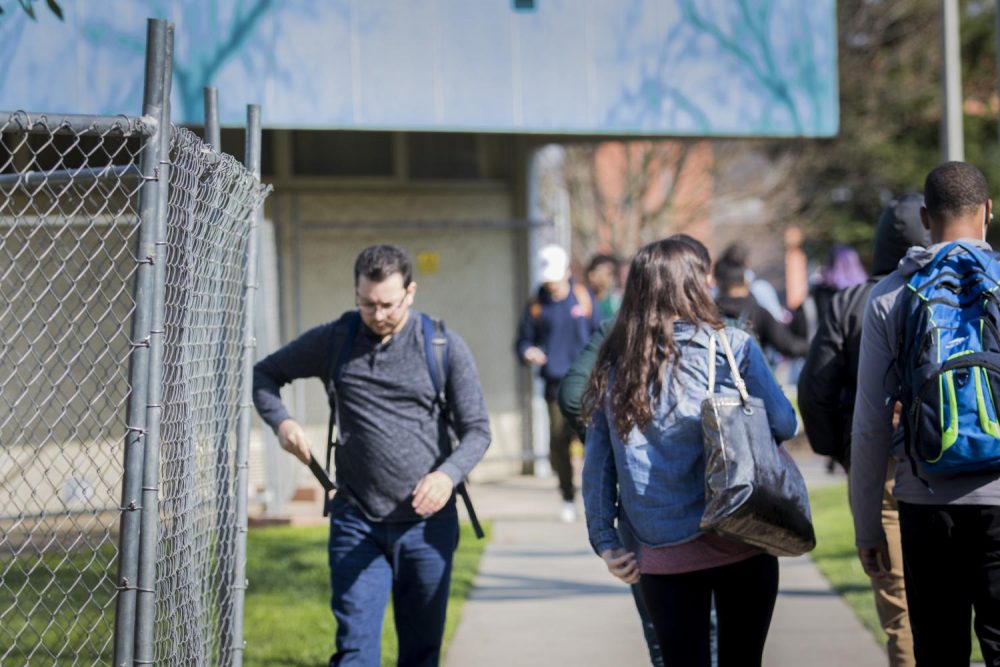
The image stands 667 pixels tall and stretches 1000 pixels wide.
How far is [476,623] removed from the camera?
7375mm

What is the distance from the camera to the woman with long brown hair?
12.9ft

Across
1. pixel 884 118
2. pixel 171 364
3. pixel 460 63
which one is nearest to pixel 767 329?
pixel 460 63

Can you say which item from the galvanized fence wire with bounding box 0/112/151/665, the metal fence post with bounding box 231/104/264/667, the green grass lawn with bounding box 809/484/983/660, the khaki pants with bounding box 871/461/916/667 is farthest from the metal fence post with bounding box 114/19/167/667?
the green grass lawn with bounding box 809/484/983/660

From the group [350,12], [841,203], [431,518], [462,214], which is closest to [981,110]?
[841,203]

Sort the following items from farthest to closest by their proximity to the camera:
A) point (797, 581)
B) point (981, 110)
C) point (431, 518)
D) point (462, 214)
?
1. point (981, 110)
2. point (462, 214)
3. point (797, 581)
4. point (431, 518)

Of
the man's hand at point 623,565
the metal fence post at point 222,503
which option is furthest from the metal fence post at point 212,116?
the man's hand at point 623,565

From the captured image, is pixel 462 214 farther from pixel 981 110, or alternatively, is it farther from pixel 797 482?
pixel 981 110

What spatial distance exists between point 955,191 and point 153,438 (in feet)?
7.52

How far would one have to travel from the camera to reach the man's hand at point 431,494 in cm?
464

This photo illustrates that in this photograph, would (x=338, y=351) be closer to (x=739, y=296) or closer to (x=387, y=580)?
(x=387, y=580)

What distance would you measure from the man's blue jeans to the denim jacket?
94 cm

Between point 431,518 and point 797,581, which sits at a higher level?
point 431,518

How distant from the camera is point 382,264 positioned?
188 inches

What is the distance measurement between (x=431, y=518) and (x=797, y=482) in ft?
4.74
